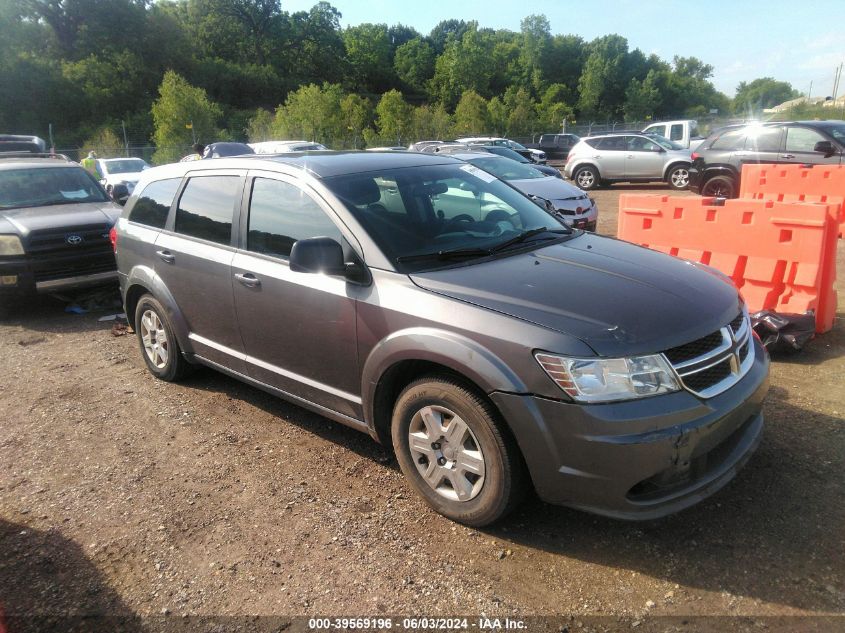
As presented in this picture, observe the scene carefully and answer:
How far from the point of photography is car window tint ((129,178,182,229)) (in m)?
4.86

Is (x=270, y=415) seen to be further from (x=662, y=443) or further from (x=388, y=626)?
(x=662, y=443)

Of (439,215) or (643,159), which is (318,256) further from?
(643,159)

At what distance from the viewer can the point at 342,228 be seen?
3455 millimetres

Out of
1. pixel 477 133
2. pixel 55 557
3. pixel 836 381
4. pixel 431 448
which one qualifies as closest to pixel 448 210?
pixel 431 448

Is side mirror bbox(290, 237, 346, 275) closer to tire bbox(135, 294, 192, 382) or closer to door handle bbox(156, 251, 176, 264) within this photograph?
door handle bbox(156, 251, 176, 264)

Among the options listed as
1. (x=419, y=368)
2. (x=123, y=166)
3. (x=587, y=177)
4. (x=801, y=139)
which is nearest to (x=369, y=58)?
(x=123, y=166)

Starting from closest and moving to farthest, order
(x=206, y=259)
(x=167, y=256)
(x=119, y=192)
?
(x=206, y=259) → (x=167, y=256) → (x=119, y=192)

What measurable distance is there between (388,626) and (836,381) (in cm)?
378

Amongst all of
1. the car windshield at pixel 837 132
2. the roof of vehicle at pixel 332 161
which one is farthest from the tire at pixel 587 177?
the roof of vehicle at pixel 332 161

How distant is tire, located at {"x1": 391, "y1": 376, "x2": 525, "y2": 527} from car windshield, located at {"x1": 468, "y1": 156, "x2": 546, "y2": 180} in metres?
7.77

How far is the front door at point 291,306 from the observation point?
11.3 ft

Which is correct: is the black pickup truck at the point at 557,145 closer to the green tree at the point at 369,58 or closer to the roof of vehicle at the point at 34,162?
the roof of vehicle at the point at 34,162

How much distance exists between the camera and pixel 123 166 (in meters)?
20.2

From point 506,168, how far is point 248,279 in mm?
7573
